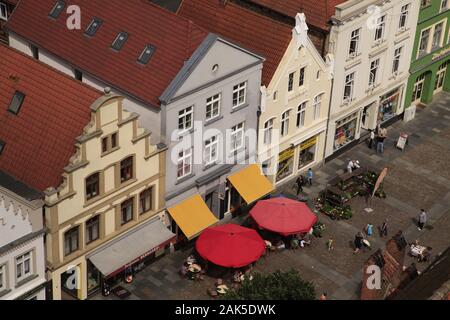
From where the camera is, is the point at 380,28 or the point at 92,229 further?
the point at 380,28

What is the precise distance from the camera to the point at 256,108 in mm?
66562

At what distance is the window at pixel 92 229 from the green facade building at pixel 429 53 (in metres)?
38.7

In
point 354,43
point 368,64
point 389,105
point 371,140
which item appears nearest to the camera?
point 354,43

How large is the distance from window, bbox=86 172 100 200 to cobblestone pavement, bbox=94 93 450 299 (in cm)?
800

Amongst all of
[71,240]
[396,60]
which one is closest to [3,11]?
[71,240]

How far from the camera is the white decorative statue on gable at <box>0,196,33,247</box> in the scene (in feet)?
170

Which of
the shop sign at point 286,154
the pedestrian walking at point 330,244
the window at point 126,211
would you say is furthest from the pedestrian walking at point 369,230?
the window at point 126,211

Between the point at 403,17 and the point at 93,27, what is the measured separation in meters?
29.3

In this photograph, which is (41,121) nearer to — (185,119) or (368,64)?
(185,119)

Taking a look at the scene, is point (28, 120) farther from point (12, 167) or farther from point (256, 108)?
point (256, 108)

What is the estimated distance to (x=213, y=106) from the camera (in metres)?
62.7

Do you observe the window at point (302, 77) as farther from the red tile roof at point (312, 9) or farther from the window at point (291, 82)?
the red tile roof at point (312, 9)

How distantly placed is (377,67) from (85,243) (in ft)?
111

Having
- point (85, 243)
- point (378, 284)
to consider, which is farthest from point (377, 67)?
point (85, 243)
